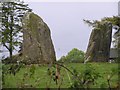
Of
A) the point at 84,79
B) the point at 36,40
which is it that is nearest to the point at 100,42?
the point at 36,40

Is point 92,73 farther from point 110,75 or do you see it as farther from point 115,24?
point 115,24

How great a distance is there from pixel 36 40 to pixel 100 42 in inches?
81.8

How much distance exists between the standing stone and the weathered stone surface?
1.53 metres

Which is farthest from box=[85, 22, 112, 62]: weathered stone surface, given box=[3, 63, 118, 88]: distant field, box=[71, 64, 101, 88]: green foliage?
box=[71, 64, 101, 88]: green foliage

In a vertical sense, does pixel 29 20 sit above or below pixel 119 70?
above

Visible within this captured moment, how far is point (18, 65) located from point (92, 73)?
571mm

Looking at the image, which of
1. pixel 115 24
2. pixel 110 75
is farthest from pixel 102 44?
pixel 110 75

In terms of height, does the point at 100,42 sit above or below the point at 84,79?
above

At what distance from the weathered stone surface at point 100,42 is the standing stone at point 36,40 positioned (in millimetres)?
1532

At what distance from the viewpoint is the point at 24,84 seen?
2260mm

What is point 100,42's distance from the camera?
582 cm

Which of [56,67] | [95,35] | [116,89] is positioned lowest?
[116,89]

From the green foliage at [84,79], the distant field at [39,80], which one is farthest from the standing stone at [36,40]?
the green foliage at [84,79]

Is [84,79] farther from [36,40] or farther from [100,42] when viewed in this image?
[100,42]
